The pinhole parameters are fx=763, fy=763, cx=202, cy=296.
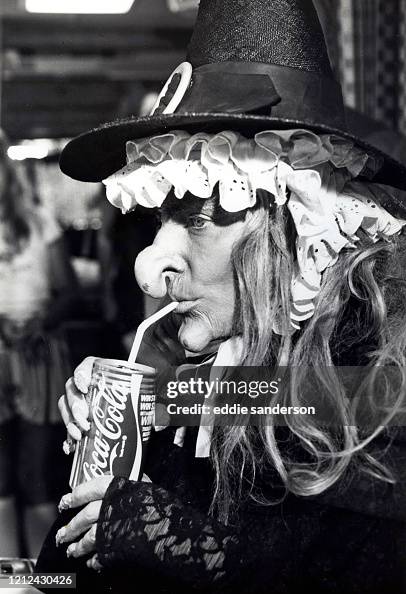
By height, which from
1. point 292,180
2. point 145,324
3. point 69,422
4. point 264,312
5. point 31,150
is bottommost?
point 69,422

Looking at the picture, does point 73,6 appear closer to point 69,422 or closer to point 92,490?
point 69,422

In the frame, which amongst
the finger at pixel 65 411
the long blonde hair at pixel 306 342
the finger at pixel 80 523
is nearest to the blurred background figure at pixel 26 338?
the finger at pixel 65 411

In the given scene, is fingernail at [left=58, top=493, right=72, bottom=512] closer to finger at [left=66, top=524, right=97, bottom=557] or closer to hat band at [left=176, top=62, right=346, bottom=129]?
finger at [left=66, top=524, right=97, bottom=557]

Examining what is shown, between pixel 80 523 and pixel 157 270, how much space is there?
54 cm

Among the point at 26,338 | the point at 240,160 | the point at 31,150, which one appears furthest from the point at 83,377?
the point at 31,150

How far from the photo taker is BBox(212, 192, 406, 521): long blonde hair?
152 centimetres

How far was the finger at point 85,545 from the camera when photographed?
1.52m

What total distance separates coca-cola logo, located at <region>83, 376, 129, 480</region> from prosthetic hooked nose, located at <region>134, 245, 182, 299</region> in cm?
25

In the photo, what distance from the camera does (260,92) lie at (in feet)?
4.91

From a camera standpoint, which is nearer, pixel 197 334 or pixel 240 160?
pixel 240 160

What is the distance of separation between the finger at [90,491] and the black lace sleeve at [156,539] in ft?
0.06

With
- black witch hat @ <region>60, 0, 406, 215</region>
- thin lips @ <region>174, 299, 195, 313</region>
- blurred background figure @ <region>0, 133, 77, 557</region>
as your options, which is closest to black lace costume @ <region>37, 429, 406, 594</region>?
thin lips @ <region>174, 299, 195, 313</region>

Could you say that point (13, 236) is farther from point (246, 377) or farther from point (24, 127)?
point (246, 377)

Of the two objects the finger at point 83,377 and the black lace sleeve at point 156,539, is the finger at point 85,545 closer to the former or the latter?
the black lace sleeve at point 156,539
